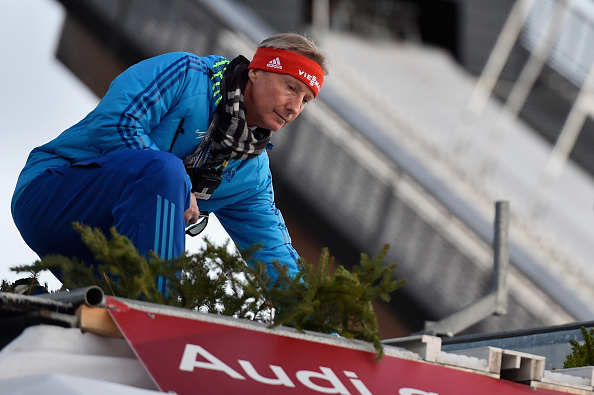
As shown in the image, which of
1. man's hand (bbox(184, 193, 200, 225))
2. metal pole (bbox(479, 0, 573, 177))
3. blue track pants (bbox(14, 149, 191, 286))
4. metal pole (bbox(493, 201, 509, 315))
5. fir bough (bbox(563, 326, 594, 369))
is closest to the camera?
blue track pants (bbox(14, 149, 191, 286))

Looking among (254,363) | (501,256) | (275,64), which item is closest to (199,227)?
(275,64)

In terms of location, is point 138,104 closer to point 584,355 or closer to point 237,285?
point 237,285

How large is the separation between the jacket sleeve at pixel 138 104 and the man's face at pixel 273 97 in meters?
0.24

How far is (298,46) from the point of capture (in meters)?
3.48

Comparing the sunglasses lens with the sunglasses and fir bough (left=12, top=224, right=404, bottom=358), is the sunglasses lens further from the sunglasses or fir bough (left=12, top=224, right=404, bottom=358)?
fir bough (left=12, top=224, right=404, bottom=358)

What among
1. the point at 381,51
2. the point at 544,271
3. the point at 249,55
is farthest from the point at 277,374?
the point at 381,51

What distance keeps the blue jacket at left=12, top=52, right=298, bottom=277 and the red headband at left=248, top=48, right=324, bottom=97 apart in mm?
177

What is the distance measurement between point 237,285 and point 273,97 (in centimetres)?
95

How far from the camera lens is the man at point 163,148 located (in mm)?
2951

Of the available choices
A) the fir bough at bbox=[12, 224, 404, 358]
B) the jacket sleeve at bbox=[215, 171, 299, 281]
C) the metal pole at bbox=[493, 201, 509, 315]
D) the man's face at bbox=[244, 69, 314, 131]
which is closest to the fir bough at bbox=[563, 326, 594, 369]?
the fir bough at bbox=[12, 224, 404, 358]

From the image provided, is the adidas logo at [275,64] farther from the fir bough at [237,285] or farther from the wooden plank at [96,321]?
the wooden plank at [96,321]

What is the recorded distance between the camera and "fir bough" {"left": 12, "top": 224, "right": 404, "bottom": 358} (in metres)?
2.61

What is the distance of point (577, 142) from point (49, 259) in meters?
13.3

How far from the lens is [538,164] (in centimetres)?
1327
